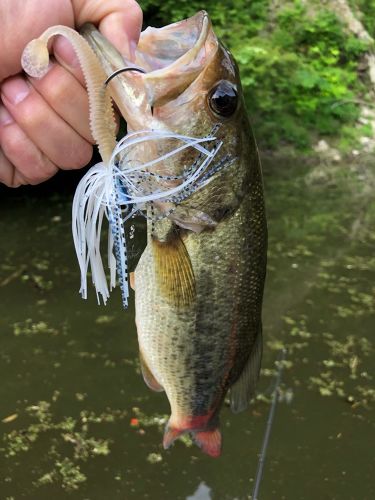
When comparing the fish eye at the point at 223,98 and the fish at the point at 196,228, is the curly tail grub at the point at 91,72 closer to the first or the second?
the fish at the point at 196,228

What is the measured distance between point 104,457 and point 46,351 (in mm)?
1199

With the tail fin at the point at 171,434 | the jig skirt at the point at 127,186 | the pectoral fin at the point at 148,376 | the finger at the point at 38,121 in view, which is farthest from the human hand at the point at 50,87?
the tail fin at the point at 171,434

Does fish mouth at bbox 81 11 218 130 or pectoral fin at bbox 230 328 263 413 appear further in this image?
pectoral fin at bbox 230 328 263 413

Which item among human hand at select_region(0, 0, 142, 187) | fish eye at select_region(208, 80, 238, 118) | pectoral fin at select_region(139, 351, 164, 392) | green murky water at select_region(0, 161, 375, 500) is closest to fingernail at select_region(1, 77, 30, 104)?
human hand at select_region(0, 0, 142, 187)

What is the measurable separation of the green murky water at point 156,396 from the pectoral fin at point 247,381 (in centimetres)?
181

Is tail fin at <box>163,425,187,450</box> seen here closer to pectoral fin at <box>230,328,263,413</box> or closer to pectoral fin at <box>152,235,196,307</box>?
pectoral fin at <box>230,328,263,413</box>

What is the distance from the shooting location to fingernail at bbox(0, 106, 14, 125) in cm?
135

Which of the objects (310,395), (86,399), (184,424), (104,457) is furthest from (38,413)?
(184,424)

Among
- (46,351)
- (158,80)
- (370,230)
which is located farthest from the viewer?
(370,230)

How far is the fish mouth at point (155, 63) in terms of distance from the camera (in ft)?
3.87

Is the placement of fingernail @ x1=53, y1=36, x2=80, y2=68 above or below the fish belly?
above

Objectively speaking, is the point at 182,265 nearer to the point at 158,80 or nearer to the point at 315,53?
the point at 158,80

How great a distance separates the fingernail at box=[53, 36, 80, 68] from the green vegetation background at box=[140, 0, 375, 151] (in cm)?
811

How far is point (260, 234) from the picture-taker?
150 cm
